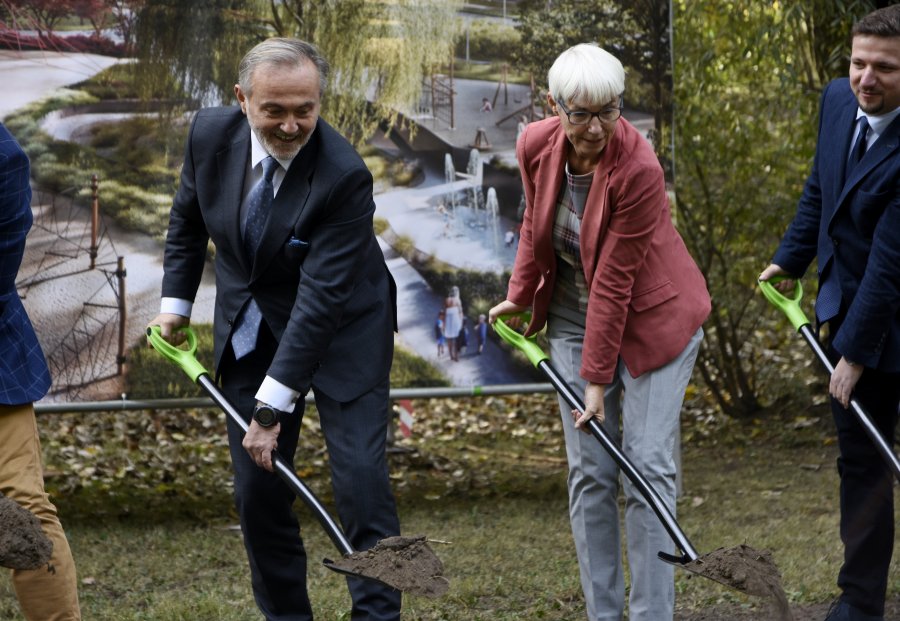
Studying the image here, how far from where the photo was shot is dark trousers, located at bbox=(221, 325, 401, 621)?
3.41 m

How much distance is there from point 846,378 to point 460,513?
2688 mm

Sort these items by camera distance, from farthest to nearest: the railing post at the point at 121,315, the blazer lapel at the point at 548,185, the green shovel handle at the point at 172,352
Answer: the railing post at the point at 121,315 → the green shovel handle at the point at 172,352 → the blazer lapel at the point at 548,185

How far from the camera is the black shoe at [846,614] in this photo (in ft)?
12.9

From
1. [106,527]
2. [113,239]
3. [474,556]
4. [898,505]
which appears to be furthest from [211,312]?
[898,505]

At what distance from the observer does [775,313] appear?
809 centimetres

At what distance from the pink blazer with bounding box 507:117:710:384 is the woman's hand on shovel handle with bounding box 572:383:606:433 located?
31mm

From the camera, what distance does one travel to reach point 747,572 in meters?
3.20

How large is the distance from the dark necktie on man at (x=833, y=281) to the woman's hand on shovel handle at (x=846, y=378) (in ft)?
0.69

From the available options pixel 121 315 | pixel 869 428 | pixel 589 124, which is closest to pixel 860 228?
pixel 869 428

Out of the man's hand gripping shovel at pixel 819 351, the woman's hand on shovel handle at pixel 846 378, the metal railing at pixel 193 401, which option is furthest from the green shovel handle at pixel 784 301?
the metal railing at pixel 193 401

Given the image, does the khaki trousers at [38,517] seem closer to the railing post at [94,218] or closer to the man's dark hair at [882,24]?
the railing post at [94,218]

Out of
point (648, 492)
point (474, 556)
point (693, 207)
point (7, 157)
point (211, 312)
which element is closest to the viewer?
point (7, 157)

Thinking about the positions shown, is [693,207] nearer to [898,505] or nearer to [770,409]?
[770,409]

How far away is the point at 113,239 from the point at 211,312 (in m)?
0.55
